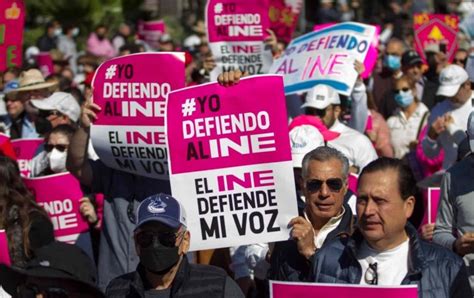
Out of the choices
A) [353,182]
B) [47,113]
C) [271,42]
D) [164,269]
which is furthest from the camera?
[271,42]

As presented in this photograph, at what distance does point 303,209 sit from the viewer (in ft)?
23.3

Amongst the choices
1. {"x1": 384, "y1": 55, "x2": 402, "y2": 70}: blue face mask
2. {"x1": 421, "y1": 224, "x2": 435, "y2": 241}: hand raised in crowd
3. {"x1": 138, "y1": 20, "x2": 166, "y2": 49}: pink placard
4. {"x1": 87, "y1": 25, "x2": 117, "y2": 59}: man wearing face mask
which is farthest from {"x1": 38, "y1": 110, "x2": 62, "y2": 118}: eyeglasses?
{"x1": 87, "y1": 25, "x2": 117, "y2": 59}: man wearing face mask

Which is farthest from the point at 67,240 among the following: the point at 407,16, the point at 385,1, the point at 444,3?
the point at 385,1

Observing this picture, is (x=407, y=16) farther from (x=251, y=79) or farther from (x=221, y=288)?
(x=221, y=288)

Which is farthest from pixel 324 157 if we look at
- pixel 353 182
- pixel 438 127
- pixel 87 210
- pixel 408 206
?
pixel 438 127

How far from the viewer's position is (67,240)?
9727 millimetres

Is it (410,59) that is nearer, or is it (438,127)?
(438,127)

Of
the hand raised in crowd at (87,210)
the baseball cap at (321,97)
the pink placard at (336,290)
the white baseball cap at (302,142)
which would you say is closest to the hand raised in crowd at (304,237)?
the pink placard at (336,290)

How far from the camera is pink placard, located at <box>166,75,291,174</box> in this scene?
7.24 m

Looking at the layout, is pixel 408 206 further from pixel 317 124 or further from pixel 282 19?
pixel 282 19

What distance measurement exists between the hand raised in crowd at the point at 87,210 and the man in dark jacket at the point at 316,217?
10.5ft

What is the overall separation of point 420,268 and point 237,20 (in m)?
7.73

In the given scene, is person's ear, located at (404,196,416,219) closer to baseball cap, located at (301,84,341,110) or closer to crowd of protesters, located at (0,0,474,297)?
crowd of protesters, located at (0,0,474,297)

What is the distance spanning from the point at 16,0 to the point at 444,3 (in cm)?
1915
